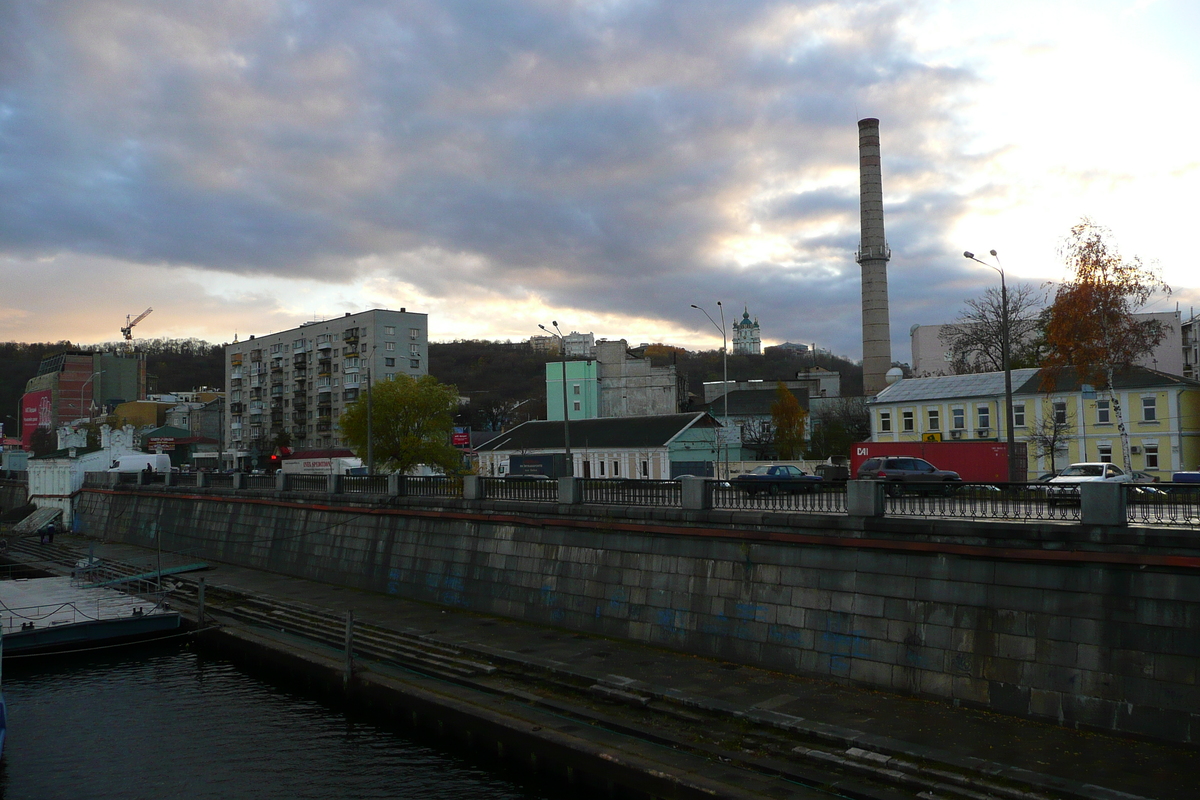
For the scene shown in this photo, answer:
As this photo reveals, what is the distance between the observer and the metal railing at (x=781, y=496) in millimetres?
18297

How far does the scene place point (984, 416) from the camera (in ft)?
167

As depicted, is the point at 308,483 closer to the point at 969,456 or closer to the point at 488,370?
the point at 969,456

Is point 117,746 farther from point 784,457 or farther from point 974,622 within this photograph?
point 784,457

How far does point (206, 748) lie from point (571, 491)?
11.0m

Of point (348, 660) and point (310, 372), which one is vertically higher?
point (310, 372)

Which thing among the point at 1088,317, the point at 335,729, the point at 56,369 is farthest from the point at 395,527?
the point at 56,369

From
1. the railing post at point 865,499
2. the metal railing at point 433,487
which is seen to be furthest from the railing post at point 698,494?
the metal railing at point 433,487

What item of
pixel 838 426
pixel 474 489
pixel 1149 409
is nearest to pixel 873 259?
pixel 838 426

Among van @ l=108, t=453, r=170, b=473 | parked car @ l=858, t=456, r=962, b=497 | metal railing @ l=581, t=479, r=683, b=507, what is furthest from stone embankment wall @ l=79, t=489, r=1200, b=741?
van @ l=108, t=453, r=170, b=473

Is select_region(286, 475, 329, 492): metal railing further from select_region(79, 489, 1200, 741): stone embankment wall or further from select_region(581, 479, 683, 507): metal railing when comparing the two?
select_region(581, 479, 683, 507): metal railing

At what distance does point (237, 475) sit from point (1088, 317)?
1626 inches

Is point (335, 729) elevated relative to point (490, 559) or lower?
lower

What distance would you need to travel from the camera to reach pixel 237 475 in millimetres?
42906

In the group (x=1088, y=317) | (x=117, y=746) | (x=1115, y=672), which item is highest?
(x=1088, y=317)
